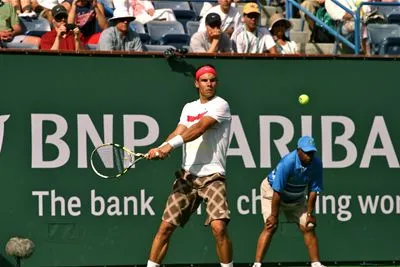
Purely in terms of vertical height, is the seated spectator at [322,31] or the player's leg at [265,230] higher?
the seated spectator at [322,31]

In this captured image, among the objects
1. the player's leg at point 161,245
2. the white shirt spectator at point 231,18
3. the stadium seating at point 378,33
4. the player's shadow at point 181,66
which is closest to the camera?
the player's leg at point 161,245

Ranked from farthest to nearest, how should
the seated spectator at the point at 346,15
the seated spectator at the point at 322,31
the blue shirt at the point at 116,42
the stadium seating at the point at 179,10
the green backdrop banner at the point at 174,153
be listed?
1. the seated spectator at the point at 322,31
2. the stadium seating at the point at 179,10
3. the seated spectator at the point at 346,15
4. the blue shirt at the point at 116,42
5. the green backdrop banner at the point at 174,153

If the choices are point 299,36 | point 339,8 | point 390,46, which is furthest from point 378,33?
point 299,36

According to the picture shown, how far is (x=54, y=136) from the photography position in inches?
475

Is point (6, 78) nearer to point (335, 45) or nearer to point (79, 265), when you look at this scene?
point (79, 265)

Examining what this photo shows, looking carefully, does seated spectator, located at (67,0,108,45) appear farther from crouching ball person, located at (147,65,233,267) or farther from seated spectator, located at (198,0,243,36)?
crouching ball person, located at (147,65,233,267)

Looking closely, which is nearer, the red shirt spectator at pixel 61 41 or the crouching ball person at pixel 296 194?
the crouching ball person at pixel 296 194

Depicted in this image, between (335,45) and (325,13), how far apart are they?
0.82 metres

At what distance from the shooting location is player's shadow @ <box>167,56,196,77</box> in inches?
489

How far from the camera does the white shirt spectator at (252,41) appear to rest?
45.2 feet

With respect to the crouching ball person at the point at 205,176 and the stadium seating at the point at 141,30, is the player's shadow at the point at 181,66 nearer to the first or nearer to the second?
the crouching ball person at the point at 205,176

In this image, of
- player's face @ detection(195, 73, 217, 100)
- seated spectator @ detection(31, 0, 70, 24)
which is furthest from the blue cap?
seated spectator @ detection(31, 0, 70, 24)

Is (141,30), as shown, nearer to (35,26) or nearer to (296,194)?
(35,26)

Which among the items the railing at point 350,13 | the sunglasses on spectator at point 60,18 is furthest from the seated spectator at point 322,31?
the sunglasses on spectator at point 60,18
